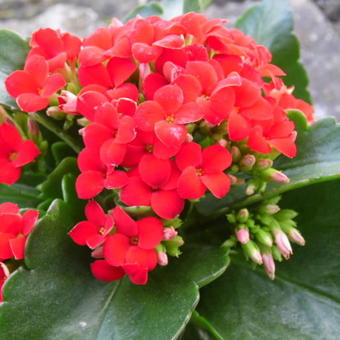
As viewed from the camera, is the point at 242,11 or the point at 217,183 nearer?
the point at 217,183

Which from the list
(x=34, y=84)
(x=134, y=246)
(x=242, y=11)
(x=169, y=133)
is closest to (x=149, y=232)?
(x=134, y=246)

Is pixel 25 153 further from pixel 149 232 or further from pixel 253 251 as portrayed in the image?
pixel 253 251

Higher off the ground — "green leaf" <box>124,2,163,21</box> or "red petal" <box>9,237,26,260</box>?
"green leaf" <box>124,2,163,21</box>

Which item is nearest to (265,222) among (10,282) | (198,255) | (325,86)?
(198,255)

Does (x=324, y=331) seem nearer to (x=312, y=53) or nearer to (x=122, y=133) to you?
(x=122, y=133)

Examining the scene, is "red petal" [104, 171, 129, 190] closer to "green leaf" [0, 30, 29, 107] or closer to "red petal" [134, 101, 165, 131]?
"red petal" [134, 101, 165, 131]

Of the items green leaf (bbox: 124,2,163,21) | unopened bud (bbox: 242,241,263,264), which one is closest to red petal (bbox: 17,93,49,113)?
unopened bud (bbox: 242,241,263,264)
